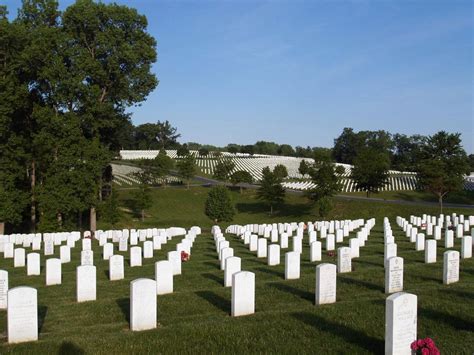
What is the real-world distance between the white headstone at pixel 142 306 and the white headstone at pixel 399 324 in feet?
14.4

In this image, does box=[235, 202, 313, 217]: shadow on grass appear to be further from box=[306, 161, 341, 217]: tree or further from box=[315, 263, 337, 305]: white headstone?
box=[315, 263, 337, 305]: white headstone

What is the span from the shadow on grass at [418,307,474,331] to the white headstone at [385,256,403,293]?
6.70 feet

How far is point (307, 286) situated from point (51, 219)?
24.2 metres

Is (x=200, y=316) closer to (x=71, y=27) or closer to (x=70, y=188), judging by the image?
(x=70, y=188)

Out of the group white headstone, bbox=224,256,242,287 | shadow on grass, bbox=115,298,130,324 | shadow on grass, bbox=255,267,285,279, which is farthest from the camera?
shadow on grass, bbox=255,267,285,279

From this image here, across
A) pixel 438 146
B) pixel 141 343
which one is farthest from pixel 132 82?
pixel 438 146

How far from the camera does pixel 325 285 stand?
419 inches

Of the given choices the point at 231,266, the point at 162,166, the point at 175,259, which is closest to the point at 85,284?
the point at 175,259

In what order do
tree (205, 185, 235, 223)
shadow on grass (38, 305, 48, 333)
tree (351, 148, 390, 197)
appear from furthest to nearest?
tree (351, 148, 390, 197) < tree (205, 185, 235, 223) < shadow on grass (38, 305, 48, 333)

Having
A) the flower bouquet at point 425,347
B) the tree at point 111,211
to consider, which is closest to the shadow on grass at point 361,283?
the flower bouquet at point 425,347

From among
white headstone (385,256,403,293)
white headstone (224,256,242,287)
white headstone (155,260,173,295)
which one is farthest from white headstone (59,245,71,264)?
white headstone (385,256,403,293)

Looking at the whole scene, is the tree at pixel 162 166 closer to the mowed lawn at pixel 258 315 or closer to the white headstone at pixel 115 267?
the mowed lawn at pixel 258 315

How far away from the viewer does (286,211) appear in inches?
2051

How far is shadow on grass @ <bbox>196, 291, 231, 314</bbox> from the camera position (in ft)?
35.4
